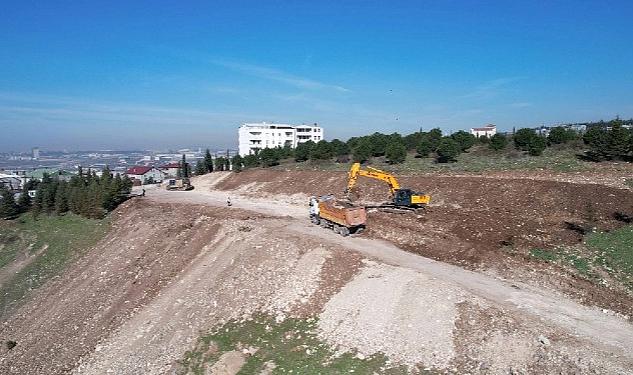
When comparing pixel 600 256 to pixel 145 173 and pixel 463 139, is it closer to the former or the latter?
pixel 463 139

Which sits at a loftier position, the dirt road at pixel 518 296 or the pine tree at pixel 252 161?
the pine tree at pixel 252 161

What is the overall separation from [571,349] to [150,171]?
86.7 metres

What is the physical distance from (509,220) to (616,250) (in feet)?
18.4

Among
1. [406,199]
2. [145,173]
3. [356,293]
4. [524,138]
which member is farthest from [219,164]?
[356,293]

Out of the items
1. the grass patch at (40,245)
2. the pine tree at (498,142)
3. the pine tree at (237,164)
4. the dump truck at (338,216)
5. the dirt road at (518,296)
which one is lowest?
the grass patch at (40,245)

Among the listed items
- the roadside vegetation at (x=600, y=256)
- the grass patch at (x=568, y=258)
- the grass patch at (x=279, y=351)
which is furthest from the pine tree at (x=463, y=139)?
the grass patch at (x=279, y=351)

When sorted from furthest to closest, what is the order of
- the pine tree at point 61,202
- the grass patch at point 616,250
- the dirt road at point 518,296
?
1. the pine tree at point 61,202
2. the grass patch at point 616,250
3. the dirt road at point 518,296

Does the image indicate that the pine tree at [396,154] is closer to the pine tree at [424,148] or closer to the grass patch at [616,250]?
the pine tree at [424,148]

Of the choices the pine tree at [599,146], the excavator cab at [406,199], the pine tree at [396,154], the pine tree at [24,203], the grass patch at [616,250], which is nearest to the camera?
the grass patch at [616,250]

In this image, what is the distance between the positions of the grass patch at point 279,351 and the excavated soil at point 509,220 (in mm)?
7336

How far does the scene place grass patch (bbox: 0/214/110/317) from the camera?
86.7ft

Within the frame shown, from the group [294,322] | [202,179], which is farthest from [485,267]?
[202,179]

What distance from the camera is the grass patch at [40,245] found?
26.4m

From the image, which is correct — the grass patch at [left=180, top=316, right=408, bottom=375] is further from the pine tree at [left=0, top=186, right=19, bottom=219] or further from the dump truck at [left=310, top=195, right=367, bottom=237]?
the pine tree at [left=0, top=186, right=19, bottom=219]
